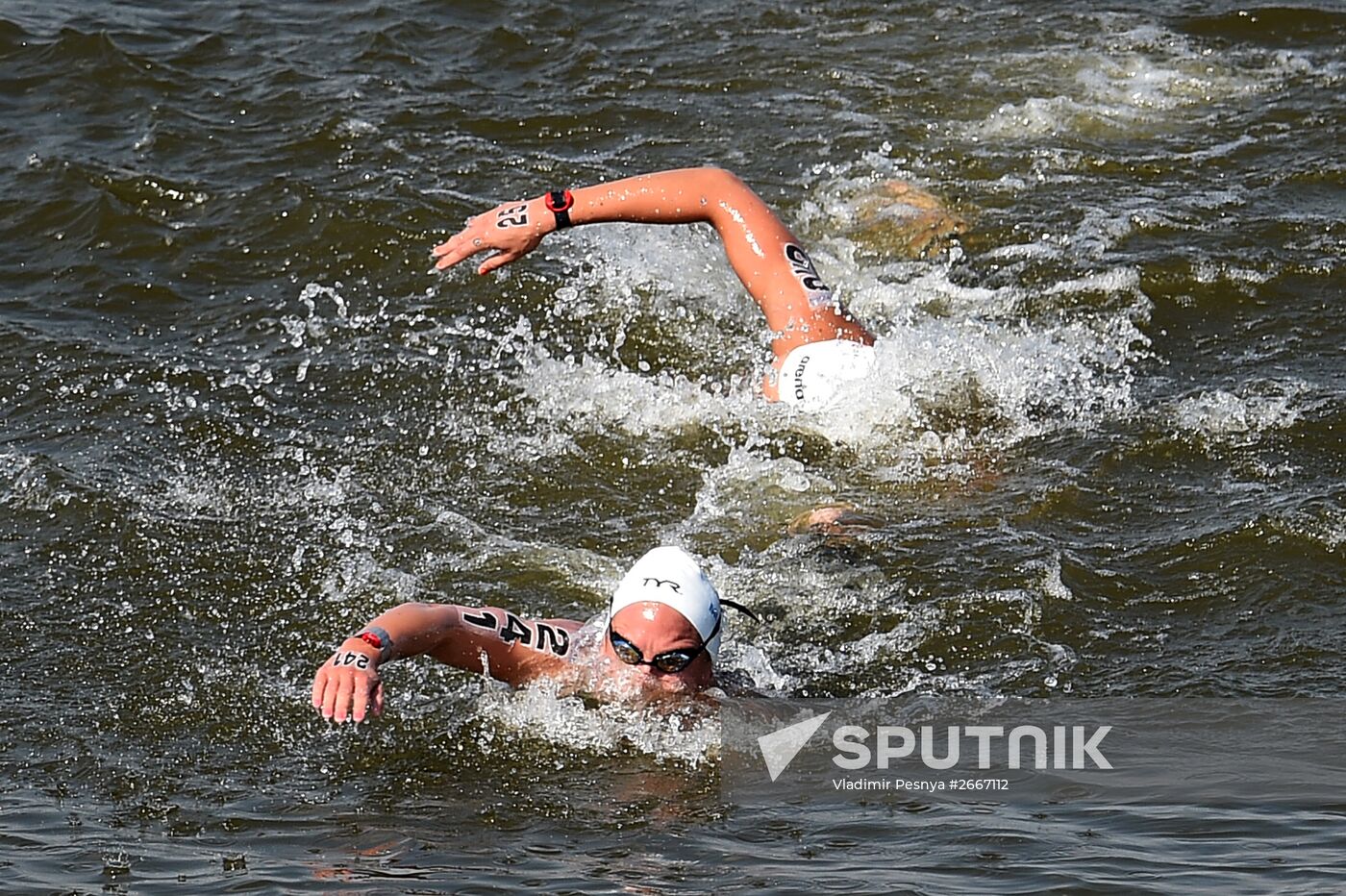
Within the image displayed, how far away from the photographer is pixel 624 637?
21.6 ft

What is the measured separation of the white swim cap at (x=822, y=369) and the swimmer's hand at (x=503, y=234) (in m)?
1.40

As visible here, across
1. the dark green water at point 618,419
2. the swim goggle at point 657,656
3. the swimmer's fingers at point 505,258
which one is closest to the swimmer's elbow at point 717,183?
the swimmer's fingers at point 505,258

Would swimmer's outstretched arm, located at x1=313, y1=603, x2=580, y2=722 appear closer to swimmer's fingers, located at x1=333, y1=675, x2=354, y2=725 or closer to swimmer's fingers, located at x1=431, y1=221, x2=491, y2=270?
swimmer's fingers, located at x1=333, y1=675, x2=354, y2=725

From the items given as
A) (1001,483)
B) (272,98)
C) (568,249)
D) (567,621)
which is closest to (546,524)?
(567,621)

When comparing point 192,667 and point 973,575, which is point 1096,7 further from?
point 192,667

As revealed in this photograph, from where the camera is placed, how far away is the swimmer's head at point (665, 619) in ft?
21.5

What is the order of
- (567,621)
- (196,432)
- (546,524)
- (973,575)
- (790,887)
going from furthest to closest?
(196,432) < (546,524) < (973,575) < (567,621) < (790,887)

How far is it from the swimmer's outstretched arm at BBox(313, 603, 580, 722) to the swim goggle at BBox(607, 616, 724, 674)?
0.96ft

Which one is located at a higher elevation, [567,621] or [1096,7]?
[1096,7]

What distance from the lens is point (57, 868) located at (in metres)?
5.57

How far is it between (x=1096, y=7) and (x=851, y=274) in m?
5.21

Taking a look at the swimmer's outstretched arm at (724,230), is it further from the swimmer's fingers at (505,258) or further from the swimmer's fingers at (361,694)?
the swimmer's fingers at (361,694)

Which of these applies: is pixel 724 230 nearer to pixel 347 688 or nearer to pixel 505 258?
pixel 505 258

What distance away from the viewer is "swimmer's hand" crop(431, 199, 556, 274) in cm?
811
